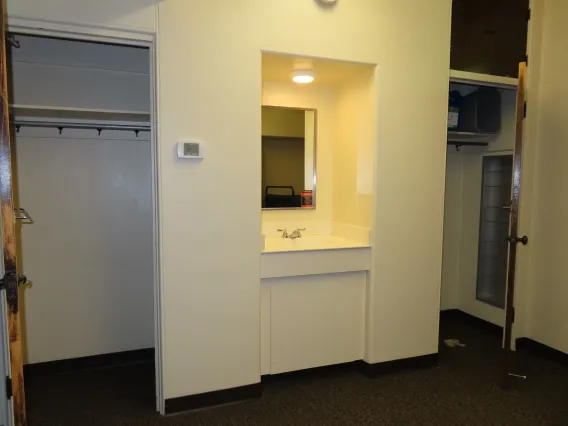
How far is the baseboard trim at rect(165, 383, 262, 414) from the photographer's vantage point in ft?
7.95

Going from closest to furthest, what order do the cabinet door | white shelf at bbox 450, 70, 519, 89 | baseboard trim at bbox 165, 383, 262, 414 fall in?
1. baseboard trim at bbox 165, 383, 262, 414
2. white shelf at bbox 450, 70, 519, 89
3. the cabinet door

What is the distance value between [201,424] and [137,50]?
2.53 m

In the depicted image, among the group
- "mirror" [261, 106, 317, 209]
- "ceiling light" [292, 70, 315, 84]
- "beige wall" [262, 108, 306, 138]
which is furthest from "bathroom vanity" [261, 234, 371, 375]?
"ceiling light" [292, 70, 315, 84]

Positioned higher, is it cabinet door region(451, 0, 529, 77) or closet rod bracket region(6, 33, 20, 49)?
cabinet door region(451, 0, 529, 77)

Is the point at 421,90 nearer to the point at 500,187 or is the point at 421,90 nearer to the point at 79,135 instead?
the point at 500,187

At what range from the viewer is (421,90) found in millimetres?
2883

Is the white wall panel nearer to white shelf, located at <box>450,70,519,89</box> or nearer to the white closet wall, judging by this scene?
the white closet wall

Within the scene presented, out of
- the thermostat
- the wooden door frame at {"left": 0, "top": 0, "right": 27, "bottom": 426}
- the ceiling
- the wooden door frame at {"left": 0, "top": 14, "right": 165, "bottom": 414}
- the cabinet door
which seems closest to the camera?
the wooden door frame at {"left": 0, "top": 0, "right": 27, "bottom": 426}

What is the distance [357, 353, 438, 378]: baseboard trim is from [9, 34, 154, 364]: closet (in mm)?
1669

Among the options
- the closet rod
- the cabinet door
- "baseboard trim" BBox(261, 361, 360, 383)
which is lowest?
"baseboard trim" BBox(261, 361, 360, 383)

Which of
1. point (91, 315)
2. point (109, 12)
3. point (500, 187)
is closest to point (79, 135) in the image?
point (109, 12)

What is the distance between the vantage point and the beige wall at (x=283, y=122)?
3.19 m

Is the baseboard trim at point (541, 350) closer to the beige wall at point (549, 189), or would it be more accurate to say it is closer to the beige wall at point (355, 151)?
the beige wall at point (549, 189)

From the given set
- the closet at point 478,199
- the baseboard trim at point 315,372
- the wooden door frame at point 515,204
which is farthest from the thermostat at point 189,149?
the closet at point 478,199
